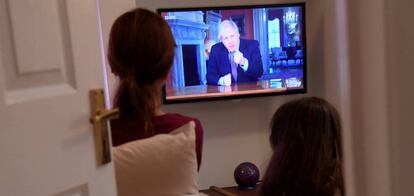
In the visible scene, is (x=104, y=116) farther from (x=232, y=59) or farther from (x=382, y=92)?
(x=232, y=59)

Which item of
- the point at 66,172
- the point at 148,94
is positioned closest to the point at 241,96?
the point at 148,94

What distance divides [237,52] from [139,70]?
2.06 metres

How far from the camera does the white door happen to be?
90cm

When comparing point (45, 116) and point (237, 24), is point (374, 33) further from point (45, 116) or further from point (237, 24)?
point (237, 24)

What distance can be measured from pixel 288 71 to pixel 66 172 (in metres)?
2.63

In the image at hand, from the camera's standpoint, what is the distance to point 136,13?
1373mm

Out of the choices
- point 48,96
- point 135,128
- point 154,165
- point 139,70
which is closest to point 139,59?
point 139,70

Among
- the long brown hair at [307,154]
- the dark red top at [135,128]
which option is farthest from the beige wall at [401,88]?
the dark red top at [135,128]

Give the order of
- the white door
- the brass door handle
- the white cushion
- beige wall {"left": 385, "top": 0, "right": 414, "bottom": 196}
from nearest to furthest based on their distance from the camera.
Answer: beige wall {"left": 385, "top": 0, "right": 414, "bottom": 196}
the white door
the brass door handle
the white cushion

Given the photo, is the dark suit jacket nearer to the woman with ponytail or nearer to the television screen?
the television screen

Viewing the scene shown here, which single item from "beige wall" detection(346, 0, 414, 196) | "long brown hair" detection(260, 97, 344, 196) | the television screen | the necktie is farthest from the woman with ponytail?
the necktie

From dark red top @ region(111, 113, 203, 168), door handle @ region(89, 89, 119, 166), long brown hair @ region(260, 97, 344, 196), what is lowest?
long brown hair @ region(260, 97, 344, 196)

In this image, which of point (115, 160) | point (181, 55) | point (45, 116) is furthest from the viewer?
point (181, 55)

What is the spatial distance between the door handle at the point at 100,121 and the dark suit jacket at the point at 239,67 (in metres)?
2.30
